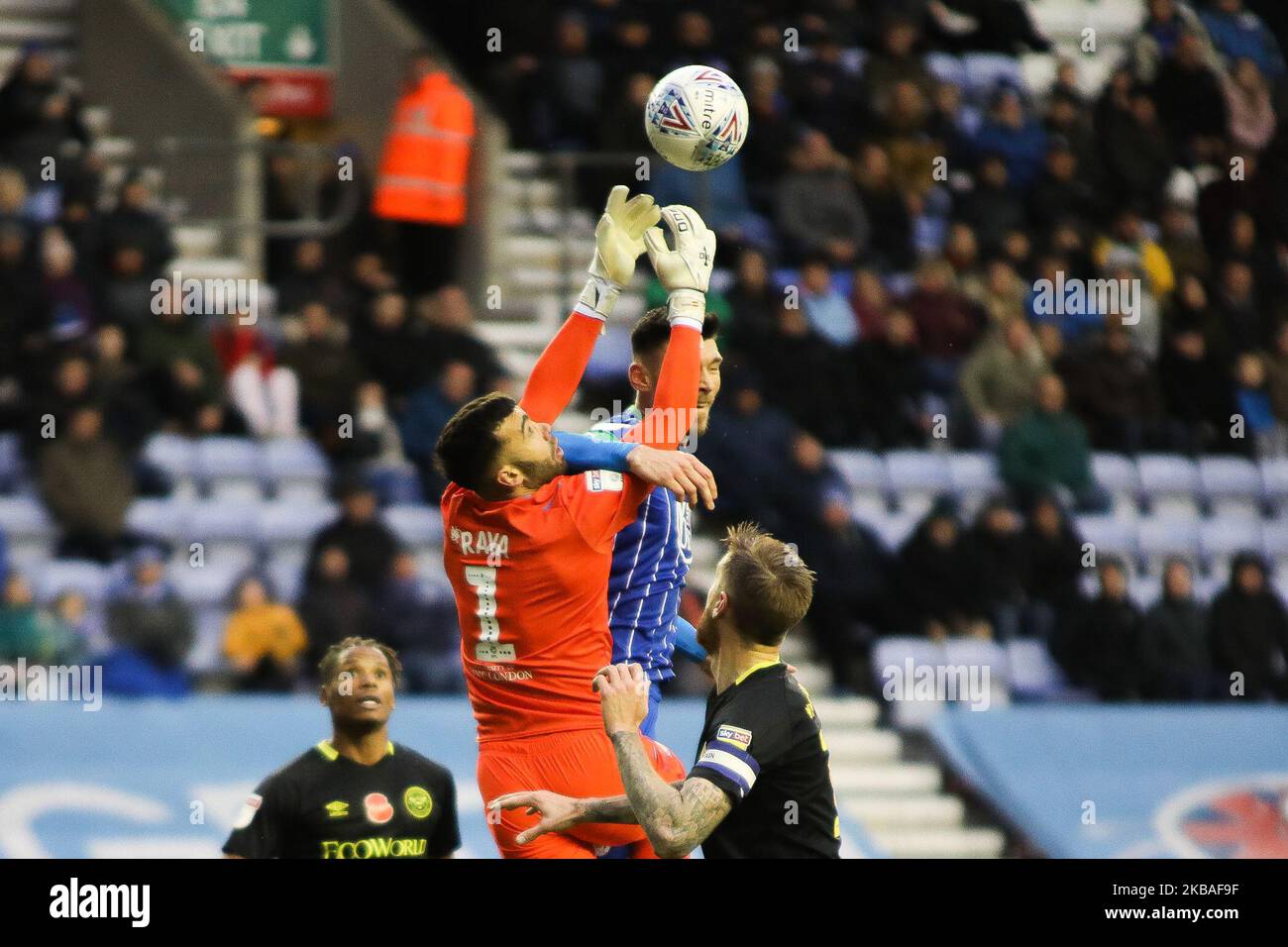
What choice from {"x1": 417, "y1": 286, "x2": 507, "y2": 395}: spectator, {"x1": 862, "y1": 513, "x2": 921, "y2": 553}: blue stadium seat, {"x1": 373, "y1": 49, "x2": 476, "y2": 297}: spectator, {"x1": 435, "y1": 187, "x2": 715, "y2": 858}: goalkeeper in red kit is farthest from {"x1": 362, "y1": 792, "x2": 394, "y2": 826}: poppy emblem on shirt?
{"x1": 373, "y1": 49, "x2": 476, "y2": 297}: spectator

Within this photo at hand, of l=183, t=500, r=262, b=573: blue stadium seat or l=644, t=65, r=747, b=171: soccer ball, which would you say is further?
l=183, t=500, r=262, b=573: blue stadium seat

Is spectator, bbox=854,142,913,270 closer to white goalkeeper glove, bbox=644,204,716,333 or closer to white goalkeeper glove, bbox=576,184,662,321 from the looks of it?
white goalkeeper glove, bbox=576,184,662,321

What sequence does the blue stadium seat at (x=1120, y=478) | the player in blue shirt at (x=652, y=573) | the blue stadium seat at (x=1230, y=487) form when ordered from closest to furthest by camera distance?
Answer: the player in blue shirt at (x=652, y=573), the blue stadium seat at (x=1120, y=478), the blue stadium seat at (x=1230, y=487)

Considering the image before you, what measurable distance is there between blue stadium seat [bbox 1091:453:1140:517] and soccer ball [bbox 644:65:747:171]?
17.5ft

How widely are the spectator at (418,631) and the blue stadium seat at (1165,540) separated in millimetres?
3862

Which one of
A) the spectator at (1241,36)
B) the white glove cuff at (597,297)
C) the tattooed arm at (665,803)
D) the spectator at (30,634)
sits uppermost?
the spectator at (1241,36)

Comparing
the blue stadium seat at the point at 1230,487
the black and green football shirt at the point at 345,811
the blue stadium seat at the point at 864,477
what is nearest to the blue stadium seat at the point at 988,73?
the blue stadium seat at the point at 1230,487

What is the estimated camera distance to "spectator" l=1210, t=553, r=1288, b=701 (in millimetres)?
10180

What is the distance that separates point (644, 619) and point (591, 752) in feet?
1.55

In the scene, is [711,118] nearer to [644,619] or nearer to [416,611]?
[644,619]

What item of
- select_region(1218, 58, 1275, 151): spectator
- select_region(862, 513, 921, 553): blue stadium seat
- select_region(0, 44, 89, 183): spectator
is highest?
select_region(1218, 58, 1275, 151): spectator

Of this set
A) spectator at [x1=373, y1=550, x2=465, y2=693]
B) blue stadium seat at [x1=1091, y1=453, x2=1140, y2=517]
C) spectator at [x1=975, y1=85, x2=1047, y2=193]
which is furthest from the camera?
spectator at [x1=975, y1=85, x2=1047, y2=193]

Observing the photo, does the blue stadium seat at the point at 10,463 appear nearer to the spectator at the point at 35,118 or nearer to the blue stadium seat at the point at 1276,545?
the spectator at the point at 35,118

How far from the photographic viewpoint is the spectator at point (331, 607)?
8977mm
